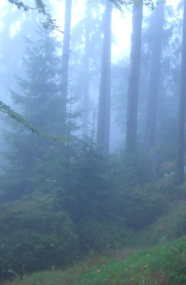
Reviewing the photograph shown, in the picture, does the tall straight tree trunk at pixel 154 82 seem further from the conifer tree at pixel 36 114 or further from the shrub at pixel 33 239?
the shrub at pixel 33 239

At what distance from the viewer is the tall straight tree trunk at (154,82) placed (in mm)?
20031

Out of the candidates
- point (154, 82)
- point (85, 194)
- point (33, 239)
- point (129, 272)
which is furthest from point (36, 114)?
point (154, 82)

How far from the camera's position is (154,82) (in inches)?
837

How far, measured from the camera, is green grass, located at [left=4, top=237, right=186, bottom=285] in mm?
4785

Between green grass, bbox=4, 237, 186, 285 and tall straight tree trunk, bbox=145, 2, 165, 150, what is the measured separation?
13.8 meters

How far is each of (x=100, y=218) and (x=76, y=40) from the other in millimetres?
26051

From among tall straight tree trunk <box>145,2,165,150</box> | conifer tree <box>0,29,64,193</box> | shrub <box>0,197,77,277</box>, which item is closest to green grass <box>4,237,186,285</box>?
shrub <box>0,197,77,277</box>

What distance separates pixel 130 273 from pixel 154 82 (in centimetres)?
1795

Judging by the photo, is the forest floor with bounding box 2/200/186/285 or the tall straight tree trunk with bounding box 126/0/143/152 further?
the tall straight tree trunk with bounding box 126/0/143/152

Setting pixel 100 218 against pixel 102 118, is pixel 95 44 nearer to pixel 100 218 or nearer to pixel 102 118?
pixel 102 118

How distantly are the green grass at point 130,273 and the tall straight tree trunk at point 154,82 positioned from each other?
13807 millimetres

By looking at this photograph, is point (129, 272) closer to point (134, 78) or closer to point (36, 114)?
point (36, 114)

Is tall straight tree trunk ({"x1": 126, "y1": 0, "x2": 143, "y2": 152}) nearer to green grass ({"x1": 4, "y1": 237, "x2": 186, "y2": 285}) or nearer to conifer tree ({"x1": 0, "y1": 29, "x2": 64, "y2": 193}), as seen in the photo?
conifer tree ({"x1": 0, "y1": 29, "x2": 64, "y2": 193})

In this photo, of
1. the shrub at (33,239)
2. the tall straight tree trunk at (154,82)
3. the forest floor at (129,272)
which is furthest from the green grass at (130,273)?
the tall straight tree trunk at (154,82)
